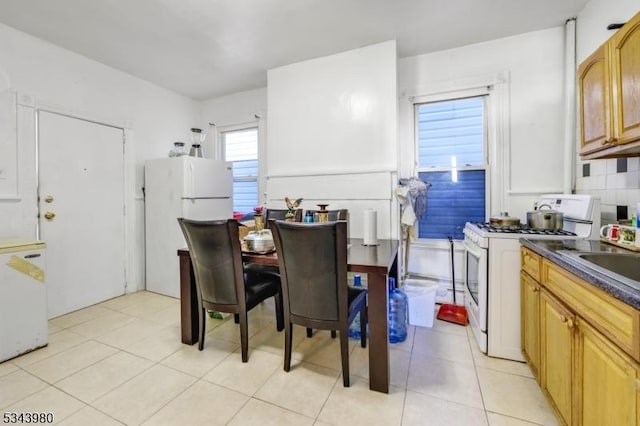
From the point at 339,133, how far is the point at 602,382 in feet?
8.53

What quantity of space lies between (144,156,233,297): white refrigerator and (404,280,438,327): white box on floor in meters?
2.48

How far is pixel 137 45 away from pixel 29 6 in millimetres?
744

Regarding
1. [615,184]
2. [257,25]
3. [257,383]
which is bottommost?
[257,383]

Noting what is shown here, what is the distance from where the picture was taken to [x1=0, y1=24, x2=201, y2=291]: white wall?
2.54 metres

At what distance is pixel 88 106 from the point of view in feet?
9.95

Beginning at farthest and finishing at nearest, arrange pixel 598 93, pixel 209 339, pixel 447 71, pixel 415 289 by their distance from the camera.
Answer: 1. pixel 447 71
2. pixel 415 289
3. pixel 209 339
4. pixel 598 93

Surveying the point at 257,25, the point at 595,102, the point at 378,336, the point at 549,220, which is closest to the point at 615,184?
the point at 549,220

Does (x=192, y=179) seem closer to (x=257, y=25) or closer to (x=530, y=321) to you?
(x=257, y=25)

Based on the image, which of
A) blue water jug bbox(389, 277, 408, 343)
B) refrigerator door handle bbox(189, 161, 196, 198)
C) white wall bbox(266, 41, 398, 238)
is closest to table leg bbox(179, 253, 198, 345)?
refrigerator door handle bbox(189, 161, 196, 198)

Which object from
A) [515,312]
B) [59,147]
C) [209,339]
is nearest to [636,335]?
[515,312]

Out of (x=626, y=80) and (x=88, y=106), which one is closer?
(x=626, y=80)

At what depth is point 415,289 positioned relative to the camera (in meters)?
2.66

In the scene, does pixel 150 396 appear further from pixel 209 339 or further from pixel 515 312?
pixel 515 312

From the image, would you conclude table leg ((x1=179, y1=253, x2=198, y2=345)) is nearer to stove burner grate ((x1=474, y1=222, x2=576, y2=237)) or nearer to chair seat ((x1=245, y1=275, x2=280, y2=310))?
chair seat ((x1=245, y1=275, x2=280, y2=310))
